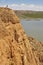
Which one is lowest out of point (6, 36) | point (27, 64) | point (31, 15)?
point (31, 15)

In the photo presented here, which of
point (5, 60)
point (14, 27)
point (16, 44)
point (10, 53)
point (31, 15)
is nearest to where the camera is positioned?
point (5, 60)

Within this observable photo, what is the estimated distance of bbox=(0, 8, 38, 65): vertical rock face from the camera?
10.4 m

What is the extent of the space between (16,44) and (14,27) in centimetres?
115

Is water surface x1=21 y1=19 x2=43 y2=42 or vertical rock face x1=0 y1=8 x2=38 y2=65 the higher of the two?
vertical rock face x1=0 y1=8 x2=38 y2=65

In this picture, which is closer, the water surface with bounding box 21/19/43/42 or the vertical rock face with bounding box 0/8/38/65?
the vertical rock face with bounding box 0/8/38/65

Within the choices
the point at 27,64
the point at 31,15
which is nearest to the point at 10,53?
the point at 27,64

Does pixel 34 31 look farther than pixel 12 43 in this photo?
Yes

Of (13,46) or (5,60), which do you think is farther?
(13,46)

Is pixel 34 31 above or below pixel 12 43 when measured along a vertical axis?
below

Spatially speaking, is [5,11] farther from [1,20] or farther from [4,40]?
[4,40]

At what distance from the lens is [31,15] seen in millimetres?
137750

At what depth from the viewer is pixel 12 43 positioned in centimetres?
1120

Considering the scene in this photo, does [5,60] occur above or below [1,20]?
below

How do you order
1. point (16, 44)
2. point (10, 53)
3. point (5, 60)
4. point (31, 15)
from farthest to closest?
point (31, 15)
point (16, 44)
point (10, 53)
point (5, 60)
